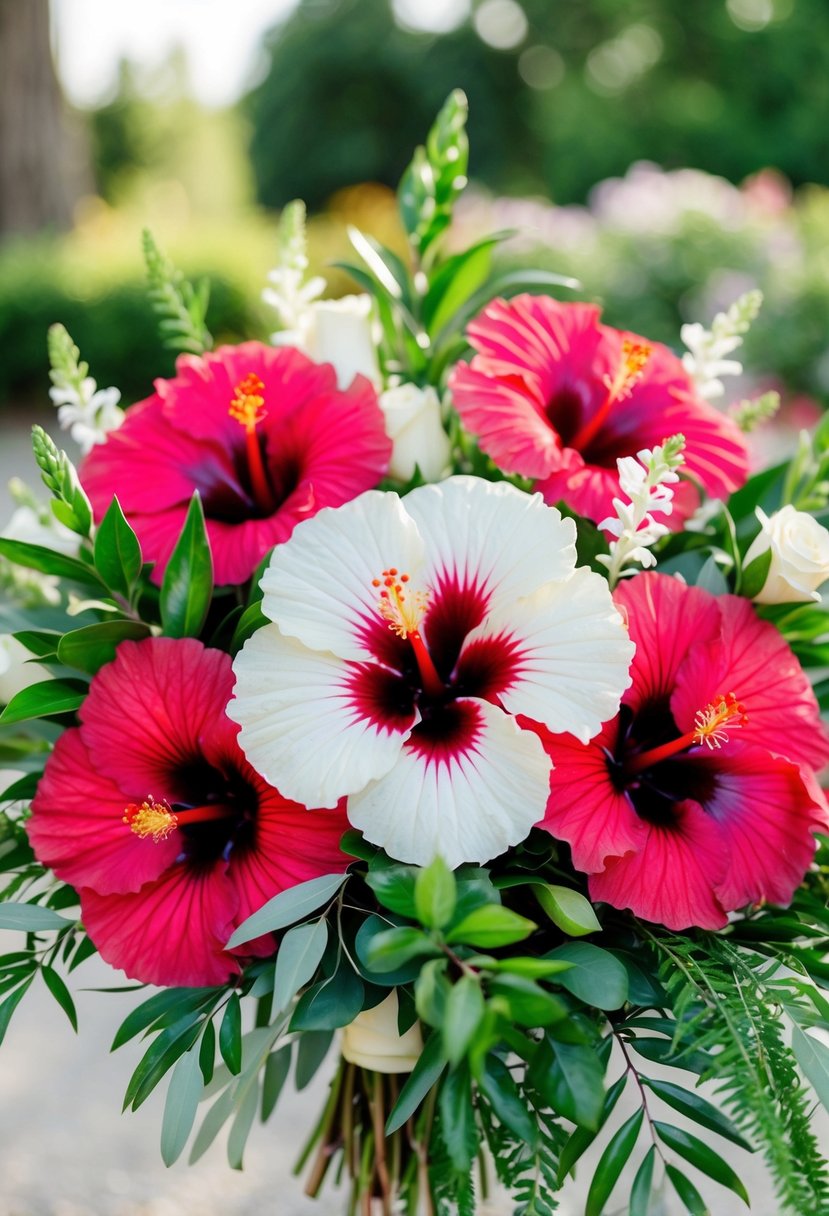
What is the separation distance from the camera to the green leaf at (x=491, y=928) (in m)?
0.43

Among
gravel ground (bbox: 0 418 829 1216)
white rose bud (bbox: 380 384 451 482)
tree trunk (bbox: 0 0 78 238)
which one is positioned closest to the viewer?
white rose bud (bbox: 380 384 451 482)

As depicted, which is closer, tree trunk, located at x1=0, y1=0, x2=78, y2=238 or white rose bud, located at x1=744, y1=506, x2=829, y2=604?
white rose bud, located at x1=744, y1=506, x2=829, y2=604

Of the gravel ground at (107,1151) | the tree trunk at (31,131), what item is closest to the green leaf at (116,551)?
the gravel ground at (107,1151)

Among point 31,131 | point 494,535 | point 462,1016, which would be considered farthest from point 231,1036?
point 31,131

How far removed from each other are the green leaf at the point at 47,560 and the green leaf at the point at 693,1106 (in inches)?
14.9

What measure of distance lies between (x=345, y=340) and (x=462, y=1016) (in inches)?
16.1

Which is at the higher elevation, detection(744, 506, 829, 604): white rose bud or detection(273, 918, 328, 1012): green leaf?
detection(744, 506, 829, 604): white rose bud

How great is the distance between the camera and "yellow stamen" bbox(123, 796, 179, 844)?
0.52m

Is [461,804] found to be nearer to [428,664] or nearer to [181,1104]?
[428,664]

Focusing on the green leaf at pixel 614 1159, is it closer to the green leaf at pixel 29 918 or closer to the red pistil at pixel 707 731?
the red pistil at pixel 707 731

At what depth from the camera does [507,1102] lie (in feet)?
1.55

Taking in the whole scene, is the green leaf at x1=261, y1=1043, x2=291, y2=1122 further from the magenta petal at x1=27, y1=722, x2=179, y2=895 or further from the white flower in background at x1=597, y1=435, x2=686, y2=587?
the white flower in background at x1=597, y1=435, x2=686, y2=587

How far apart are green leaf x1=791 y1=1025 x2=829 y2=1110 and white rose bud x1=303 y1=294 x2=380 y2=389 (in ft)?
1.38

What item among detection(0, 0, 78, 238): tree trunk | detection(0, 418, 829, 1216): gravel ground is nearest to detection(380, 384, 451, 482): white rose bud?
detection(0, 418, 829, 1216): gravel ground
